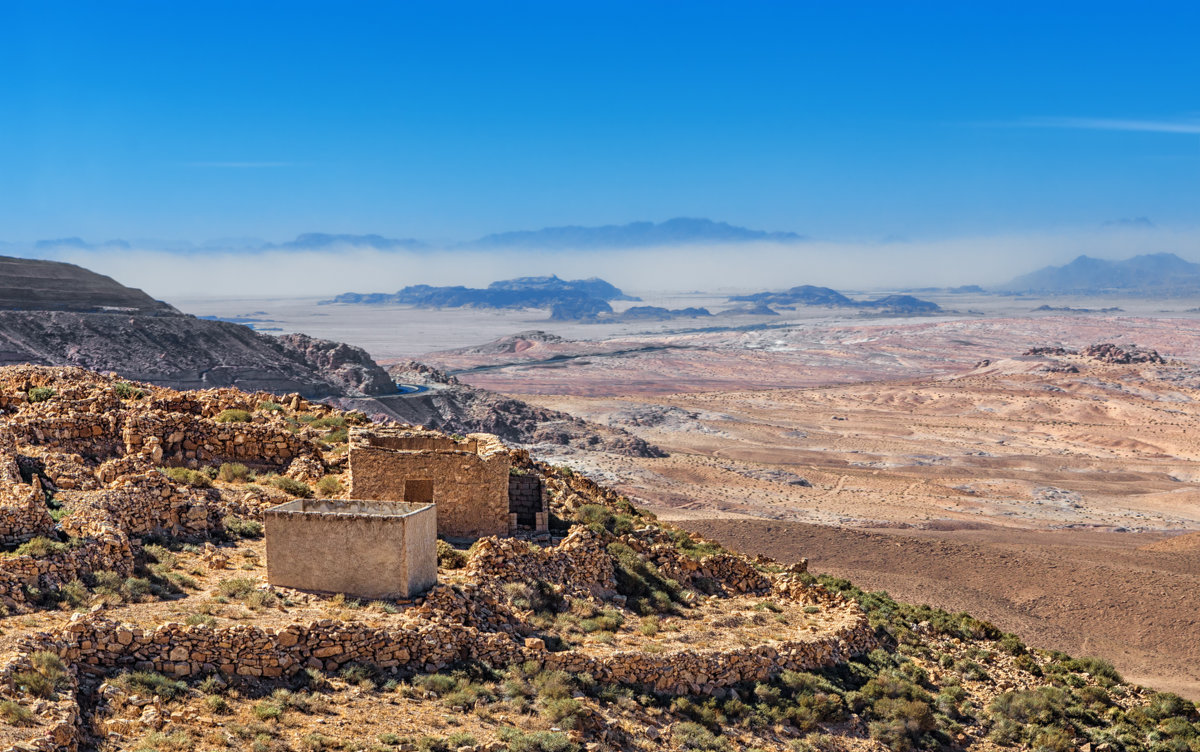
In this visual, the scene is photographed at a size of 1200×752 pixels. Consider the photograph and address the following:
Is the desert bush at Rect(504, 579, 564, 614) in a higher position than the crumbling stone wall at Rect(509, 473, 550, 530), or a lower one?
lower

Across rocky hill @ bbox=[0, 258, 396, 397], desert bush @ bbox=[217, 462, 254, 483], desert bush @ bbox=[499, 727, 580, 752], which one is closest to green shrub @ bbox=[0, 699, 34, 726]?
desert bush @ bbox=[499, 727, 580, 752]

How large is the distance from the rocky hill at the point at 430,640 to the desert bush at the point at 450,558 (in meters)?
0.04

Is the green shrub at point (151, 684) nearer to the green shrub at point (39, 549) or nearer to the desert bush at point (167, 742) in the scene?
the desert bush at point (167, 742)

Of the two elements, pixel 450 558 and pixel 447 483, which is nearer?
pixel 450 558

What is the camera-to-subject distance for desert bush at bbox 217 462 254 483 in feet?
46.1

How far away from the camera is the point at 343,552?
10.3m

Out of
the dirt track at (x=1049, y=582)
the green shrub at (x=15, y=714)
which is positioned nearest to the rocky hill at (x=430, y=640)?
the green shrub at (x=15, y=714)

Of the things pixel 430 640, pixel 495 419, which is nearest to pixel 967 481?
pixel 495 419

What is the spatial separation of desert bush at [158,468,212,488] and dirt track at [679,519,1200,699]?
47.4ft

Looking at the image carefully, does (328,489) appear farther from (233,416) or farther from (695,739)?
(695,739)

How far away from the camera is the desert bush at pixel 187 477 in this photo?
13.0m

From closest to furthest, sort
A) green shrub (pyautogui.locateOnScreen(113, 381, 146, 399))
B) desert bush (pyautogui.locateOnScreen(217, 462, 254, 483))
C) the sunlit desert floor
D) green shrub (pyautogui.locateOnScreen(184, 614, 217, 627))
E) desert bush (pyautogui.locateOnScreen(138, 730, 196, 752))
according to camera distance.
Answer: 1. desert bush (pyautogui.locateOnScreen(138, 730, 196, 752))
2. green shrub (pyautogui.locateOnScreen(184, 614, 217, 627))
3. desert bush (pyautogui.locateOnScreen(217, 462, 254, 483))
4. green shrub (pyautogui.locateOnScreen(113, 381, 146, 399))
5. the sunlit desert floor

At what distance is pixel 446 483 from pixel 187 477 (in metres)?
3.09

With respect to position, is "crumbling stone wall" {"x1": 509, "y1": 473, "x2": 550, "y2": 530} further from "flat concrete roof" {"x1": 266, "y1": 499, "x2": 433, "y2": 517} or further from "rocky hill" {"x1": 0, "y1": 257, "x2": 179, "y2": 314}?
"rocky hill" {"x1": 0, "y1": 257, "x2": 179, "y2": 314}
